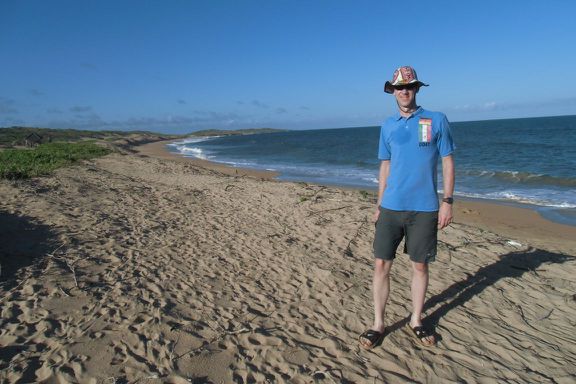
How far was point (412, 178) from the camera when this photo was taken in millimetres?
2832

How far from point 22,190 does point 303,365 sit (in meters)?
7.82

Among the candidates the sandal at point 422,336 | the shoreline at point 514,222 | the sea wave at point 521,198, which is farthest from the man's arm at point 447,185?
the sea wave at point 521,198

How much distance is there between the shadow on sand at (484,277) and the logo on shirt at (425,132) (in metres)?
1.76

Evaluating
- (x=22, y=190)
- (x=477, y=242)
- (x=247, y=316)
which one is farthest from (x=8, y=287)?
(x=477, y=242)

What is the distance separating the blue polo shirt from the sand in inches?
51.1

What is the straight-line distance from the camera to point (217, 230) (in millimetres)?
6562

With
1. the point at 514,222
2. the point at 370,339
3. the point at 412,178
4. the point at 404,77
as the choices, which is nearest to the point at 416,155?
the point at 412,178

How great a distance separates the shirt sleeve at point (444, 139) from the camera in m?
2.72

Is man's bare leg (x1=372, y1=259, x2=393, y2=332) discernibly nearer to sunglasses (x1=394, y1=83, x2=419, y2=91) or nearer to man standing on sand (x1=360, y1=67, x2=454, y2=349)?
man standing on sand (x1=360, y1=67, x2=454, y2=349)

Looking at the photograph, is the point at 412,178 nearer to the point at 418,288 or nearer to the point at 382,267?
the point at 382,267

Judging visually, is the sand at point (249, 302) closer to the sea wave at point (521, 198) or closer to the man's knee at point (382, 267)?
the man's knee at point (382, 267)

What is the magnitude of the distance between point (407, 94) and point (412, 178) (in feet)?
2.09

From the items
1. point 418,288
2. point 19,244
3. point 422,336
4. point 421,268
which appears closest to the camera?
point 421,268

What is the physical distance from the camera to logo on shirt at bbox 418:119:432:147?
2746mm
